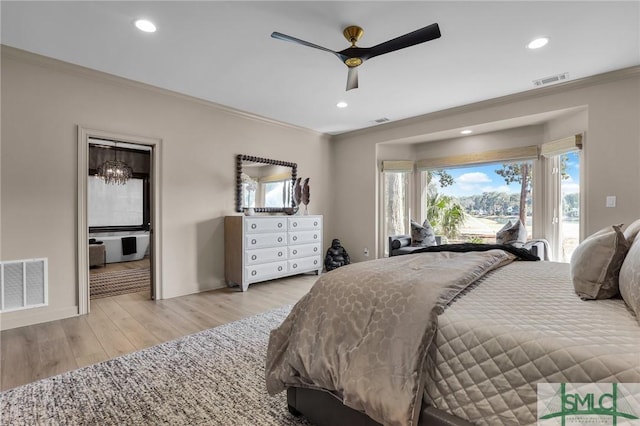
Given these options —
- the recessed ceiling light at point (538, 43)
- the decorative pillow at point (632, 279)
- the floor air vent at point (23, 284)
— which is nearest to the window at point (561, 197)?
the recessed ceiling light at point (538, 43)

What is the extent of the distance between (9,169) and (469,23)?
14.0 ft

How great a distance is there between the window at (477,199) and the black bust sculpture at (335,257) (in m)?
1.68

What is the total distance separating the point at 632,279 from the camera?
120 cm

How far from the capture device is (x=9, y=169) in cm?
290

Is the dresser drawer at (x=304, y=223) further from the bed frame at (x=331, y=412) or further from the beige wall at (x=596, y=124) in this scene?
the bed frame at (x=331, y=412)

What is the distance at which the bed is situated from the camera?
3.21 feet

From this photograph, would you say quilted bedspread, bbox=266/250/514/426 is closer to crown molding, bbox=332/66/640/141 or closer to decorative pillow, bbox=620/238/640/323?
decorative pillow, bbox=620/238/640/323

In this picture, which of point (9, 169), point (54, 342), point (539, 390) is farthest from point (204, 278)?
point (539, 390)

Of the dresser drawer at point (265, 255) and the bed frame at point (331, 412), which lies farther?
the dresser drawer at point (265, 255)

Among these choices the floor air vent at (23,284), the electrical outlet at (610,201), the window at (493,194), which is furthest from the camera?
the window at (493,194)

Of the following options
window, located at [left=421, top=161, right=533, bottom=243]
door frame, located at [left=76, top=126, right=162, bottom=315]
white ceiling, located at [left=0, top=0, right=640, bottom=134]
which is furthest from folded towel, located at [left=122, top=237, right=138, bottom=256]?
window, located at [left=421, top=161, right=533, bottom=243]

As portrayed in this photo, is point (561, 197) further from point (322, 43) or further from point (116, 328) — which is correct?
point (116, 328)

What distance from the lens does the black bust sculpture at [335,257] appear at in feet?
18.6

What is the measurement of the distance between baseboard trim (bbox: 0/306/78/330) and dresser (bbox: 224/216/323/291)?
5.88ft
